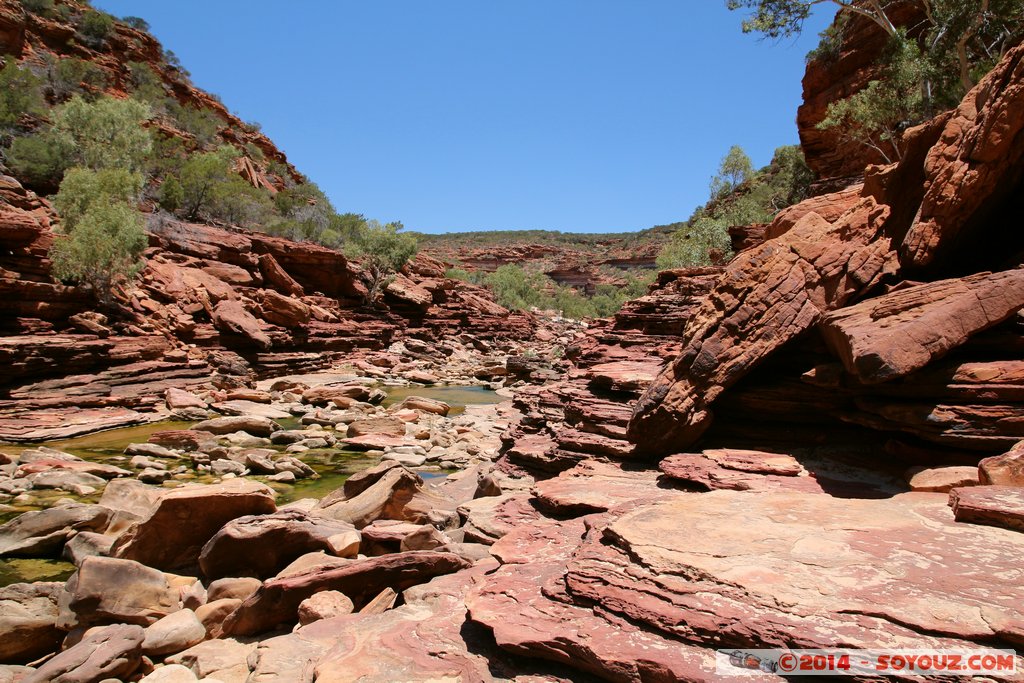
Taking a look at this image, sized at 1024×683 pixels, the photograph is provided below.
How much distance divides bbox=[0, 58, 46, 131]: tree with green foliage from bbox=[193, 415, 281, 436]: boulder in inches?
1015

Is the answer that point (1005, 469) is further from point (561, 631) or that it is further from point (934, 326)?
point (561, 631)

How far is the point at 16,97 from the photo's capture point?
28562 millimetres

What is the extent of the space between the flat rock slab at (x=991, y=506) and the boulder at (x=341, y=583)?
393cm

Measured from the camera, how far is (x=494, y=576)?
4273mm

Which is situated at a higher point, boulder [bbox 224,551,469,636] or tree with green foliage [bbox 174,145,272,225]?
tree with green foliage [bbox 174,145,272,225]

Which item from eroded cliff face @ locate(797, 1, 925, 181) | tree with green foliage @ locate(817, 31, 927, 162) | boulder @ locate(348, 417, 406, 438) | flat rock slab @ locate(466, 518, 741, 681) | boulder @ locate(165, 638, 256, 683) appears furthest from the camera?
eroded cliff face @ locate(797, 1, 925, 181)

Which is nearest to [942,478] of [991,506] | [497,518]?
[991,506]

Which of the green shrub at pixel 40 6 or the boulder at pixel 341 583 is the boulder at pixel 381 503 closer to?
the boulder at pixel 341 583

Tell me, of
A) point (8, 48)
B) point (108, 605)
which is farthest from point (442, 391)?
point (8, 48)

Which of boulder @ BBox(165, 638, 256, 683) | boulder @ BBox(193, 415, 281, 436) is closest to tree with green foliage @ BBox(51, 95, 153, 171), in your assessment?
boulder @ BBox(193, 415, 281, 436)

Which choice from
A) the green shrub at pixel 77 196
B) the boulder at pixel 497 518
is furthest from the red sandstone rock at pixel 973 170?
the green shrub at pixel 77 196

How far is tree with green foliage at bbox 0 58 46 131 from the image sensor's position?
2744 cm

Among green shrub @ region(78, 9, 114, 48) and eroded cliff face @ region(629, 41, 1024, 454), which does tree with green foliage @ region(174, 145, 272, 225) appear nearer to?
green shrub @ region(78, 9, 114, 48)

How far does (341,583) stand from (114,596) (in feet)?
6.18
